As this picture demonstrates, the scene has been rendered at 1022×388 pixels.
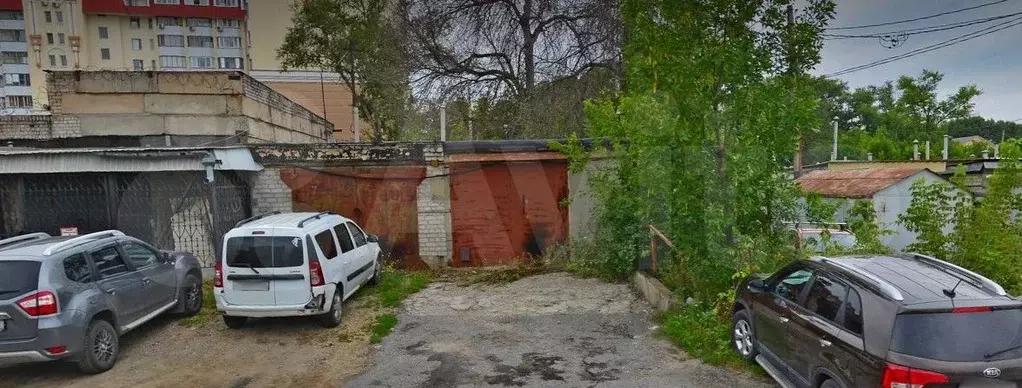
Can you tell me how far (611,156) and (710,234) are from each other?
11.0 feet

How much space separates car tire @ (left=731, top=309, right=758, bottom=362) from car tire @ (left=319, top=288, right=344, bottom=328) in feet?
17.4

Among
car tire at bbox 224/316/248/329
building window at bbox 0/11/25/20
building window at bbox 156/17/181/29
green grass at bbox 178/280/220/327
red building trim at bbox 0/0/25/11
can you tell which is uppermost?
building window at bbox 156/17/181/29

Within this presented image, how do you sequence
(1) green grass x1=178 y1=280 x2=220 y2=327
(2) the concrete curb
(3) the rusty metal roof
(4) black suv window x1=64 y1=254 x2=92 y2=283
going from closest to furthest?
(4) black suv window x1=64 y1=254 x2=92 y2=283, (2) the concrete curb, (1) green grass x1=178 y1=280 x2=220 y2=327, (3) the rusty metal roof

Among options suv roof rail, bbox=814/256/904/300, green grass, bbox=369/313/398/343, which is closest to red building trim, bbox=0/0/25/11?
green grass, bbox=369/313/398/343

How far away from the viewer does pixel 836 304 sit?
4340 millimetres

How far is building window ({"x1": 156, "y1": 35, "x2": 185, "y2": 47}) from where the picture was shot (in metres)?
48.9

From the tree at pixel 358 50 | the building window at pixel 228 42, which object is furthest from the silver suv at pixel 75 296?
the building window at pixel 228 42

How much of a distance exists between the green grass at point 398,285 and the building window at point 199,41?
48197 millimetres

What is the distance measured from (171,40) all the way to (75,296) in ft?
175

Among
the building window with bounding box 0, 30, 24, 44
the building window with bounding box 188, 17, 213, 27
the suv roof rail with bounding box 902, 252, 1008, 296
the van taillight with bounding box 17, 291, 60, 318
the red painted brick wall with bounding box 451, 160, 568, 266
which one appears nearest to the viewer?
the suv roof rail with bounding box 902, 252, 1008, 296

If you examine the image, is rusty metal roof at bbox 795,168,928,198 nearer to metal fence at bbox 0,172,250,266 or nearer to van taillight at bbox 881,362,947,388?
van taillight at bbox 881,362,947,388

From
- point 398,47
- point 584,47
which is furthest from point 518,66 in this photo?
point 398,47

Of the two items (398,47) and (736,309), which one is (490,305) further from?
(398,47)

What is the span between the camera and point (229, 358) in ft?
21.4
